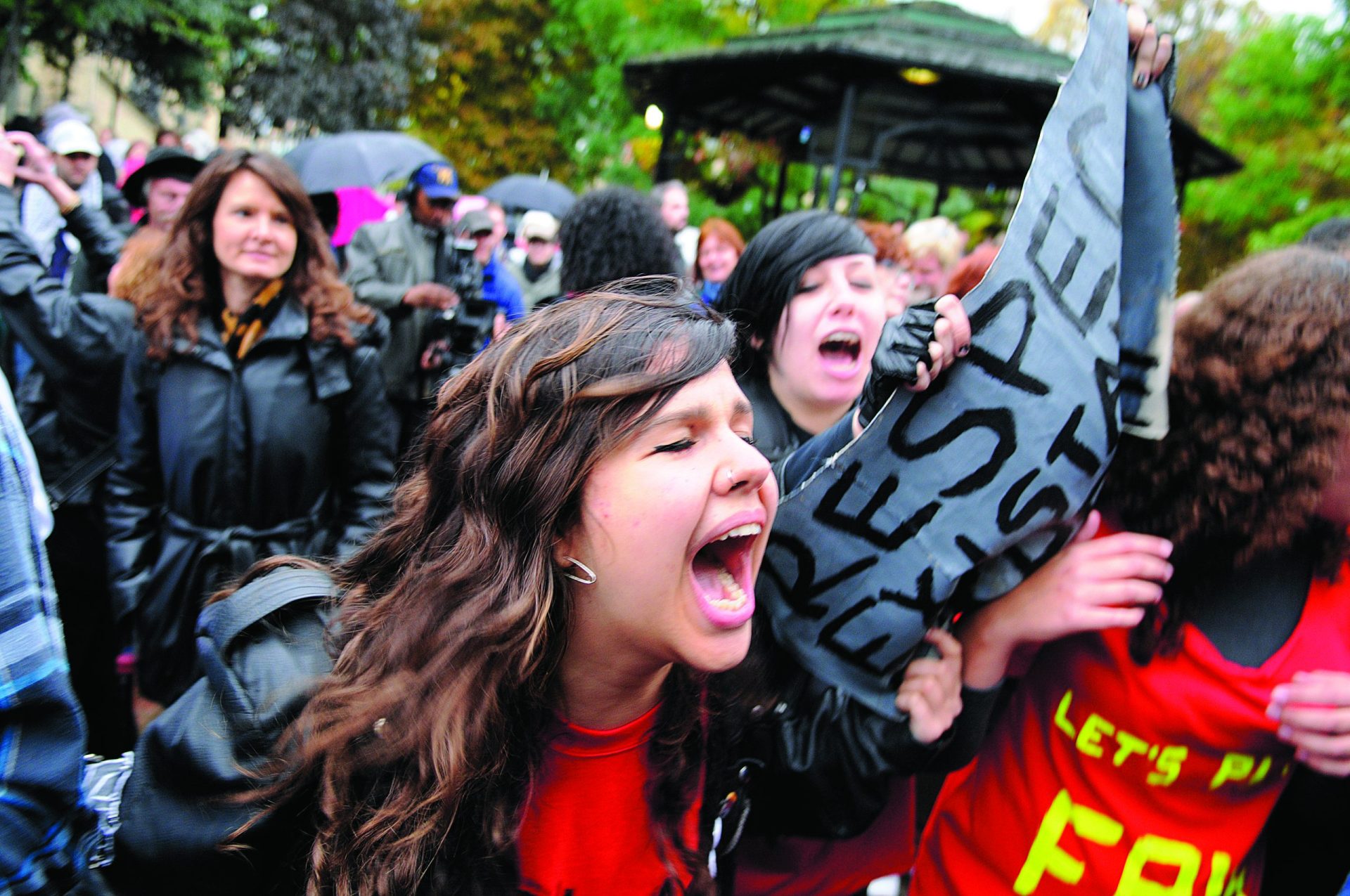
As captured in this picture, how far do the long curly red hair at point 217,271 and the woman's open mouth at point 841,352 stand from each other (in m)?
1.54

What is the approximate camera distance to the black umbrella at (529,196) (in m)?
11.2

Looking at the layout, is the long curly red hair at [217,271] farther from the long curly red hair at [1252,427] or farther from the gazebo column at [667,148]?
the gazebo column at [667,148]

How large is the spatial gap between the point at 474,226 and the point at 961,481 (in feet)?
13.3

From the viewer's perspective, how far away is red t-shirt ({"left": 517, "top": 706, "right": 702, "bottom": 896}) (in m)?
1.42

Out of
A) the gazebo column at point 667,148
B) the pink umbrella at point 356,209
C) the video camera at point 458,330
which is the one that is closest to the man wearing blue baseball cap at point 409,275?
the video camera at point 458,330

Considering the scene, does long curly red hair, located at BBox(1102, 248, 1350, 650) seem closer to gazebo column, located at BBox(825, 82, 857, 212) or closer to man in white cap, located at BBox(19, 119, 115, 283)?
man in white cap, located at BBox(19, 119, 115, 283)

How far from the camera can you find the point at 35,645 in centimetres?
114

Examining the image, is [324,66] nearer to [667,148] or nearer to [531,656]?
[667,148]

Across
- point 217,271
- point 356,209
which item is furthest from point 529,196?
point 217,271

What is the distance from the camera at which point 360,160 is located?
6.82 metres

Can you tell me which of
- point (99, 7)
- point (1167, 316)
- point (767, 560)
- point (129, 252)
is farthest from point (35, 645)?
point (99, 7)

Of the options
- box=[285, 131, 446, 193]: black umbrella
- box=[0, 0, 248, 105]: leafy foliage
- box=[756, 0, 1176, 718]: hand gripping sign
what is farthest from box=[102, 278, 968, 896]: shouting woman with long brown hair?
box=[0, 0, 248, 105]: leafy foliage

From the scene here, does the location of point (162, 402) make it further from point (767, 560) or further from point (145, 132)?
point (145, 132)

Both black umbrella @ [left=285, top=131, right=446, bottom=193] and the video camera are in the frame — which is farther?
black umbrella @ [left=285, top=131, right=446, bottom=193]
